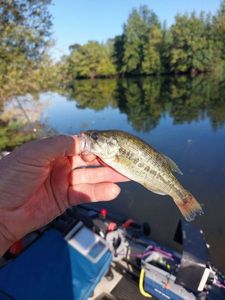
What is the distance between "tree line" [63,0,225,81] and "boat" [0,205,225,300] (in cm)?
5362

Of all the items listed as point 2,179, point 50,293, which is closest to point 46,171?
point 2,179

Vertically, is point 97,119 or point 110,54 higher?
point 110,54

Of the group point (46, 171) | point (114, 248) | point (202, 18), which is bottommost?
point (114, 248)

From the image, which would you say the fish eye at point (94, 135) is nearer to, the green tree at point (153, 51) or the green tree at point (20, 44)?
the green tree at point (20, 44)

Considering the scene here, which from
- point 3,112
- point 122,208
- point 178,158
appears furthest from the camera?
point 3,112

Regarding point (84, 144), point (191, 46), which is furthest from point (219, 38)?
point (84, 144)

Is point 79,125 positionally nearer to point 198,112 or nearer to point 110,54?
point 198,112

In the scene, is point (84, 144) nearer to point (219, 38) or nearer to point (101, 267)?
point (101, 267)

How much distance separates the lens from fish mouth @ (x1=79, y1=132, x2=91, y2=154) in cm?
278

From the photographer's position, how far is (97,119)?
2367 cm

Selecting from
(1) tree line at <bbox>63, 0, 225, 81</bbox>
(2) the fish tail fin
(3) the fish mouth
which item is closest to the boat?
(2) the fish tail fin

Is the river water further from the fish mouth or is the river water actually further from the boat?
the fish mouth

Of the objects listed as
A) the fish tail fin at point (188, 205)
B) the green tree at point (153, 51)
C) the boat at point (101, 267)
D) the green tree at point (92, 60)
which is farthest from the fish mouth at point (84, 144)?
the green tree at point (92, 60)

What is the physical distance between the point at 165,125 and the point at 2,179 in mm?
17542
